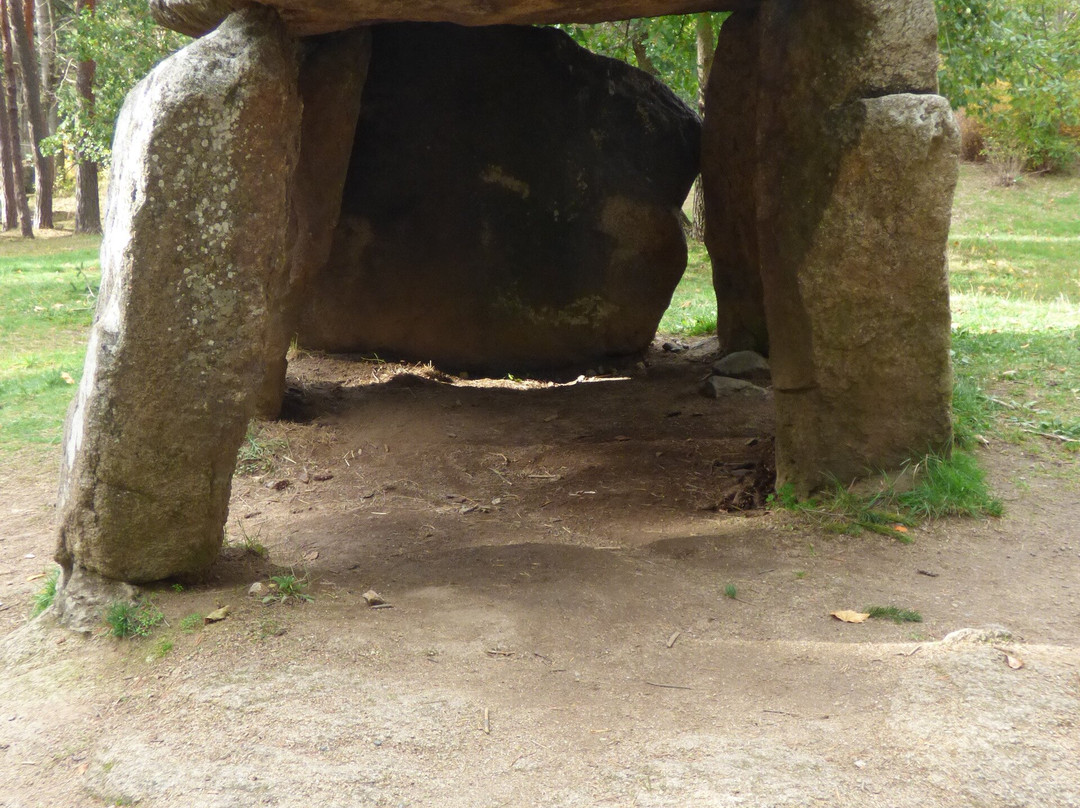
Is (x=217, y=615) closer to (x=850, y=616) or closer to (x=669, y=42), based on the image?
(x=850, y=616)

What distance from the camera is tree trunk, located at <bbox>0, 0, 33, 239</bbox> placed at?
54.6ft

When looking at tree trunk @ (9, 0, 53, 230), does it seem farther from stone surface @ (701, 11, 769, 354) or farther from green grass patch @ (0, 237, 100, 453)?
stone surface @ (701, 11, 769, 354)

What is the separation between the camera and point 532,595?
394 centimetres

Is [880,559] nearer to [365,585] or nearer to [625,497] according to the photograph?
[625,497]

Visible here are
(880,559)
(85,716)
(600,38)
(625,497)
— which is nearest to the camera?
(85,716)

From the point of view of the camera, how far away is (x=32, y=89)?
17.0 m

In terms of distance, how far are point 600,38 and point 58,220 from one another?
1496 cm

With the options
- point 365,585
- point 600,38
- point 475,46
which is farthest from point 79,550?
point 600,38

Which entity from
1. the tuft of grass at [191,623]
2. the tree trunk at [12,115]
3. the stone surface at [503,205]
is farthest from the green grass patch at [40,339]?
the tuft of grass at [191,623]

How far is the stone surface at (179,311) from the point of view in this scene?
11.7 feet

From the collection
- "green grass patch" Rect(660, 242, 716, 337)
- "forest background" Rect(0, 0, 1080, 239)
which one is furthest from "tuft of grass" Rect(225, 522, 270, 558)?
"forest background" Rect(0, 0, 1080, 239)

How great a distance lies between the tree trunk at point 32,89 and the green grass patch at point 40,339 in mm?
3415

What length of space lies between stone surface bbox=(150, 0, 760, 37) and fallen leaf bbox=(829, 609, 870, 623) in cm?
269

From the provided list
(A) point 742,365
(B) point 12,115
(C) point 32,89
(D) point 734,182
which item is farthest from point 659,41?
(B) point 12,115
